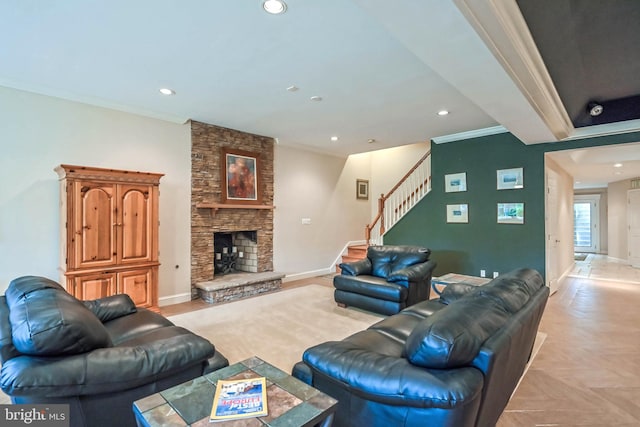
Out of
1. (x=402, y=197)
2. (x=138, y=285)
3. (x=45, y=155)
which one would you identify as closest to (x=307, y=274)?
(x=402, y=197)

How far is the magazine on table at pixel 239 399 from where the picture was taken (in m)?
1.21

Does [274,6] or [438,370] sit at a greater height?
[274,6]

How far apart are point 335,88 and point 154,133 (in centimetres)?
287

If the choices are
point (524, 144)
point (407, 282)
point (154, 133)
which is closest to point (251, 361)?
point (407, 282)

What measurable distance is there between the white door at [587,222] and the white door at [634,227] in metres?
2.67

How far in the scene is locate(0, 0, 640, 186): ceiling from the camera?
229 cm

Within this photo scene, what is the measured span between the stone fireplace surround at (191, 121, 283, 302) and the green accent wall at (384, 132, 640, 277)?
316 centimetres

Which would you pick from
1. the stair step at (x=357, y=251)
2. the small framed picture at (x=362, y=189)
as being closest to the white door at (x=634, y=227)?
the small framed picture at (x=362, y=189)

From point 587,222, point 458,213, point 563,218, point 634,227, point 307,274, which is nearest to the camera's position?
point 458,213

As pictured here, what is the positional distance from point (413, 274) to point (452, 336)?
9.65 ft

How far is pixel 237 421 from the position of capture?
1170mm

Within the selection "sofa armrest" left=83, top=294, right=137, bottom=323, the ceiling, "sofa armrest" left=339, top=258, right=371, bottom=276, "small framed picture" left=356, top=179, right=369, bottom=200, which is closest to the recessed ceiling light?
the ceiling

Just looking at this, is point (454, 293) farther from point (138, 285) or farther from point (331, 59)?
point (138, 285)

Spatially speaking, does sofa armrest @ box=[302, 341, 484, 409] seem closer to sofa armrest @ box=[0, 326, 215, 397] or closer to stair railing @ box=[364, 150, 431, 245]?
sofa armrest @ box=[0, 326, 215, 397]
